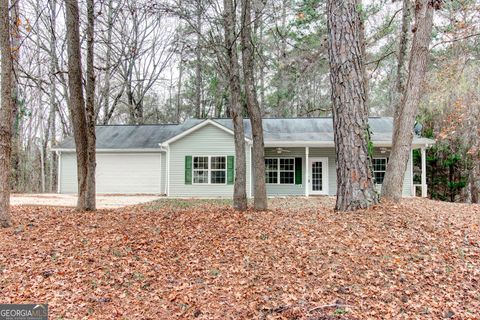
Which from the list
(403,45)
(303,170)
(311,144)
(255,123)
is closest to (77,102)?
(255,123)

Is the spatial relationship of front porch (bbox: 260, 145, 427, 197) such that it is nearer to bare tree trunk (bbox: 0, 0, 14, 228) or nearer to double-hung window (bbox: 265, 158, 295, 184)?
double-hung window (bbox: 265, 158, 295, 184)

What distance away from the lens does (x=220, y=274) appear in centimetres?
394

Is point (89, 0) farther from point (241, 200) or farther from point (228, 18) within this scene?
point (241, 200)

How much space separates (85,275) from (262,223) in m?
2.95

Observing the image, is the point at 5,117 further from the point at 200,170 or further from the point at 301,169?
the point at 301,169

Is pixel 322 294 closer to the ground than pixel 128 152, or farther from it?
closer to the ground

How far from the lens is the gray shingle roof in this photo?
15844mm

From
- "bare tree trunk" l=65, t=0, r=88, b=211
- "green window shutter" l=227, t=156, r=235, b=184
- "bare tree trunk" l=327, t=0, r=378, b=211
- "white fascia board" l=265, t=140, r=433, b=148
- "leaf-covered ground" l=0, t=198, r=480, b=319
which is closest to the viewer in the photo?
"leaf-covered ground" l=0, t=198, r=480, b=319

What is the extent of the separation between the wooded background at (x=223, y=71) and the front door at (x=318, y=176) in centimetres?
326

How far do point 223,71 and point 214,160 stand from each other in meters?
6.72

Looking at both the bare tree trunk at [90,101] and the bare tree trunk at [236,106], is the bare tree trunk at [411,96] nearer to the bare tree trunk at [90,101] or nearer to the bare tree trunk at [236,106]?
the bare tree trunk at [236,106]

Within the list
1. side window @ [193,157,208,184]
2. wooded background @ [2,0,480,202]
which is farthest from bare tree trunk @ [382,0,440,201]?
side window @ [193,157,208,184]

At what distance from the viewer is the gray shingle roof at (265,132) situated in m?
15.8

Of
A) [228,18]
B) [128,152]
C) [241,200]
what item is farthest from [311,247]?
[128,152]
